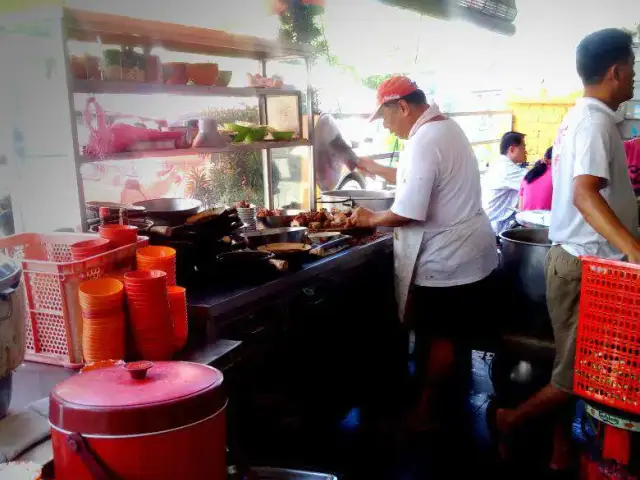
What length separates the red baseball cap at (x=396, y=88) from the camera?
2.95 m

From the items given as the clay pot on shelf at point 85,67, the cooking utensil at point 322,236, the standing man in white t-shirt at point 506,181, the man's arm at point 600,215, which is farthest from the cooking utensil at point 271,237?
the standing man in white t-shirt at point 506,181

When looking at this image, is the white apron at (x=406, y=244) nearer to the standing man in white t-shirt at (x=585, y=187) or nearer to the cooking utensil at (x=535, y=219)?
the standing man in white t-shirt at (x=585, y=187)

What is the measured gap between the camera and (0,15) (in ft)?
7.39

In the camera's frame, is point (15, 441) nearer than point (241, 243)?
Yes

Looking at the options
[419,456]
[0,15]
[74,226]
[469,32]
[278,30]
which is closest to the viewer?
[0,15]

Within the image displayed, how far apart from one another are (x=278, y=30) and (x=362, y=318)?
2824 millimetres

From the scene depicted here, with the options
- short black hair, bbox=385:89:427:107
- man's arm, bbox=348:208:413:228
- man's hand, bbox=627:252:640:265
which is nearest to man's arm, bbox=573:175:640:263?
man's hand, bbox=627:252:640:265

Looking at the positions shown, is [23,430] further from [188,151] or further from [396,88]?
[396,88]

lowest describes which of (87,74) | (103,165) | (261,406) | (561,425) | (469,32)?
(561,425)

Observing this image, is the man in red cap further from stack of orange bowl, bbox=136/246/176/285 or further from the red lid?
the red lid

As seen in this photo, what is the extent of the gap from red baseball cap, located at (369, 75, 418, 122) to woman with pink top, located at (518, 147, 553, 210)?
2113 millimetres

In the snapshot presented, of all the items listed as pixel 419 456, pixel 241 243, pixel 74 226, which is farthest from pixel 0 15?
pixel 419 456

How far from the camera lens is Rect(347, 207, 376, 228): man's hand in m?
3.09

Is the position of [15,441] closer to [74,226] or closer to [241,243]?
[74,226]
